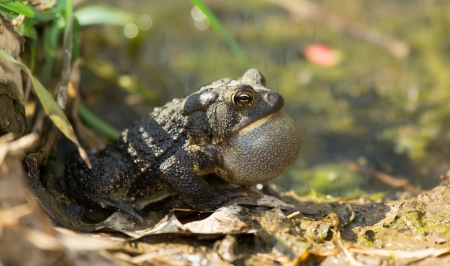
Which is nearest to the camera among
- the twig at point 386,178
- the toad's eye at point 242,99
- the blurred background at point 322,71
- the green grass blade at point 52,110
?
the green grass blade at point 52,110

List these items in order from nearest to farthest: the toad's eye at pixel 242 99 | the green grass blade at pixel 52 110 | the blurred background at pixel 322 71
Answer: the green grass blade at pixel 52 110 → the toad's eye at pixel 242 99 → the blurred background at pixel 322 71

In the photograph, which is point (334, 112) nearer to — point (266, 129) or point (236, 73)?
point (236, 73)

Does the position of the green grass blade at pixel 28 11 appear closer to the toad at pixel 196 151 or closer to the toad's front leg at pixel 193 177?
the toad at pixel 196 151

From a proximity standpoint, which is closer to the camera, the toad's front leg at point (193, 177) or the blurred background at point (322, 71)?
the toad's front leg at point (193, 177)

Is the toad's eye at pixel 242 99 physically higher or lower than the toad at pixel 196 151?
higher

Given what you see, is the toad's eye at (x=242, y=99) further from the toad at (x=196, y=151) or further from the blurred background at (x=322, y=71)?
the blurred background at (x=322, y=71)

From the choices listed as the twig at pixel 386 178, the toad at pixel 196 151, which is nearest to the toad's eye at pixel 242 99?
the toad at pixel 196 151

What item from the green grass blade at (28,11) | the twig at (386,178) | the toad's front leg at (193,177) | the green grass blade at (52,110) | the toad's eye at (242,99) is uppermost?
the green grass blade at (28,11)

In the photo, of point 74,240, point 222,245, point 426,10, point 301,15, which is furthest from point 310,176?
point 426,10
